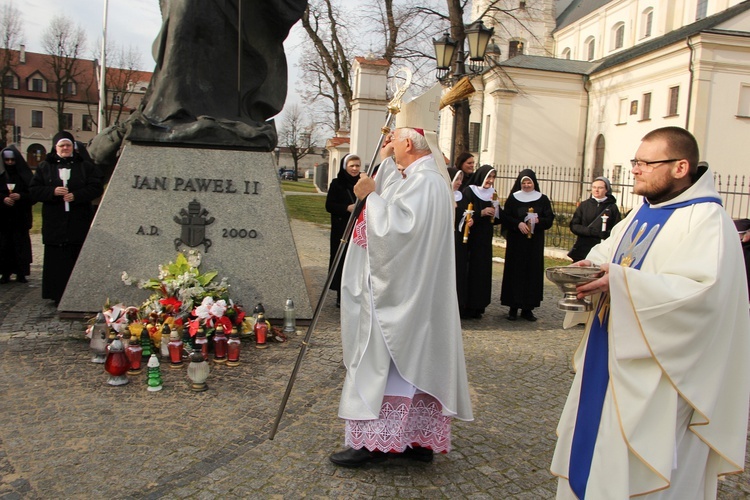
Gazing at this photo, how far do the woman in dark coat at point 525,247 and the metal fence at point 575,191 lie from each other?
266 centimetres

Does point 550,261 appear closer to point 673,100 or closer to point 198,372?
point 198,372

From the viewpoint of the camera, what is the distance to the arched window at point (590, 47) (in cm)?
4303

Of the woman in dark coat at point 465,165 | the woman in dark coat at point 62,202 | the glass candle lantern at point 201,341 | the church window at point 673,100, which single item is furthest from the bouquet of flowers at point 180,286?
the church window at point 673,100

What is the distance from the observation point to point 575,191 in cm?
3052

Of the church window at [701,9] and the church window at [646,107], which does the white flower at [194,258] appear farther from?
the church window at [701,9]

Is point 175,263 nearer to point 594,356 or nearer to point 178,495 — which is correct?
point 178,495

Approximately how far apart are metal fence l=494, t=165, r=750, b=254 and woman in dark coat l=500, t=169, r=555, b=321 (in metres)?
2.66

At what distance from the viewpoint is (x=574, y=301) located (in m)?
2.50

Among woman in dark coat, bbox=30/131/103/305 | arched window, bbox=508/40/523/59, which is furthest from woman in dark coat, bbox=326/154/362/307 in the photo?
arched window, bbox=508/40/523/59

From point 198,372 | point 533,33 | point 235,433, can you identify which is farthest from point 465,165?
point 533,33

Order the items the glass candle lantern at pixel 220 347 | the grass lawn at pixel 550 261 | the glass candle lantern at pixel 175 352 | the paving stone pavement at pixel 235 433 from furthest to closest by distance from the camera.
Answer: the grass lawn at pixel 550 261
the glass candle lantern at pixel 220 347
the glass candle lantern at pixel 175 352
the paving stone pavement at pixel 235 433

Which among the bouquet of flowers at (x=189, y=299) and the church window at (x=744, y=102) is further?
the church window at (x=744, y=102)

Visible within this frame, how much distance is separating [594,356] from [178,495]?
2.09 m

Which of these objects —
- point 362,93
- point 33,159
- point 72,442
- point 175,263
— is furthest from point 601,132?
point 33,159
